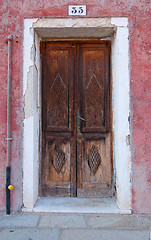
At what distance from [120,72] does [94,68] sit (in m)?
0.57

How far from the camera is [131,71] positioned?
9.38 ft

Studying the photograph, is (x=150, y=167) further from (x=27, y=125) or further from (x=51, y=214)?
(x=27, y=125)

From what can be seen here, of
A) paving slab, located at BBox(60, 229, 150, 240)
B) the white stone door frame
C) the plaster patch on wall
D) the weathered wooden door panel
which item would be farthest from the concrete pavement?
the plaster patch on wall

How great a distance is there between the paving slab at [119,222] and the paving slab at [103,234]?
0.09 metres

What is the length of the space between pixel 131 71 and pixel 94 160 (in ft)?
4.93

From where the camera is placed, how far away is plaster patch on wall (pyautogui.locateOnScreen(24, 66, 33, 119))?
9.41 feet

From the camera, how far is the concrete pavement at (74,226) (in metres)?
2.23

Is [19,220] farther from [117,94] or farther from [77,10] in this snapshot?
[77,10]

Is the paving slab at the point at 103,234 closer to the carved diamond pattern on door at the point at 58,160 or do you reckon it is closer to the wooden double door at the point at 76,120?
the wooden double door at the point at 76,120

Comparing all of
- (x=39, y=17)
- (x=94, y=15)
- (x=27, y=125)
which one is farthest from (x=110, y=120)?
(x=39, y=17)

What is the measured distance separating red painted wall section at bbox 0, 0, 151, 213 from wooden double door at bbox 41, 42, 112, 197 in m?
0.49

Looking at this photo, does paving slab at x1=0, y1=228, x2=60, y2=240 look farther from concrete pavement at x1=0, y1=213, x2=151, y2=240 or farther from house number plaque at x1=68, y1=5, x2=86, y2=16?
house number plaque at x1=68, y1=5, x2=86, y2=16

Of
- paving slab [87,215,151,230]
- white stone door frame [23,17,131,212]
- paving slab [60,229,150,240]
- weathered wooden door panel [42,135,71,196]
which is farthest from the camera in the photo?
weathered wooden door panel [42,135,71,196]

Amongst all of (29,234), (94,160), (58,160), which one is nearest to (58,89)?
(58,160)
